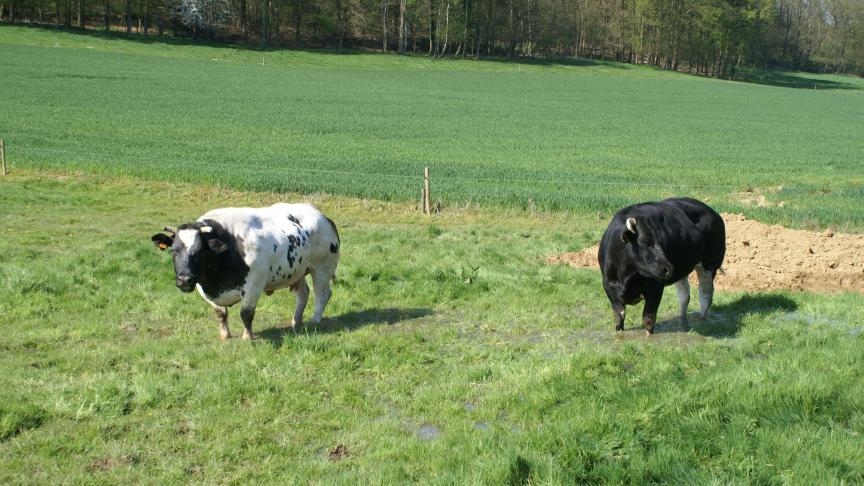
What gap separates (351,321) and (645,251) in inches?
167

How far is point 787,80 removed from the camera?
130 meters

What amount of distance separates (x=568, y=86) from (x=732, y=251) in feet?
Result: 257

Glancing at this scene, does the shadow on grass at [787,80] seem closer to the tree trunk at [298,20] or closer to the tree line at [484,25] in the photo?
the tree line at [484,25]

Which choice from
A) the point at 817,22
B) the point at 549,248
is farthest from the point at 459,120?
the point at 817,22

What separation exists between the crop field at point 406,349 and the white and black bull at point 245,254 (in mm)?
628

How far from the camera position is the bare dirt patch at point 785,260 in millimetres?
14305

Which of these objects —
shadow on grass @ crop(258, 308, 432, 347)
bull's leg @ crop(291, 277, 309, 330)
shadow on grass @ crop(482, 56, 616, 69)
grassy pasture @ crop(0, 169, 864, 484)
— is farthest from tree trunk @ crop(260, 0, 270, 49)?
bull's leg @ crop(291, 277, 309, 330)

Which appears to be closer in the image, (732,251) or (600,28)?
(732,251)

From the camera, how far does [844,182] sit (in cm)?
3139

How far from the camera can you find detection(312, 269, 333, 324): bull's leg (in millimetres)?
11234

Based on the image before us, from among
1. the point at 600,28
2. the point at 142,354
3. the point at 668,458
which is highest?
the point at 600,28

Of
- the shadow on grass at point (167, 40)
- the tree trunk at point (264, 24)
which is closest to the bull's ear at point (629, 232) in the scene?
the shadow on grass at point (167, 40)

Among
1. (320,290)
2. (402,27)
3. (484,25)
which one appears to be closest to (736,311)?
(320,290)

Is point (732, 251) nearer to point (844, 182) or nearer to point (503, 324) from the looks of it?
point (503, 324)
